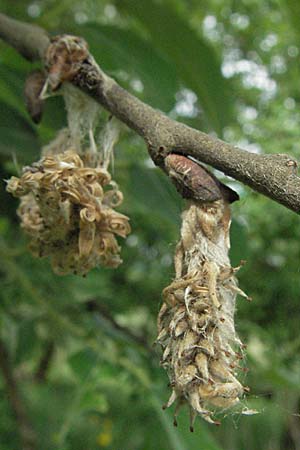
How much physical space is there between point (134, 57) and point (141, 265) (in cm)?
75

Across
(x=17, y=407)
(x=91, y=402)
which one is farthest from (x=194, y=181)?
(x=17, y=407)

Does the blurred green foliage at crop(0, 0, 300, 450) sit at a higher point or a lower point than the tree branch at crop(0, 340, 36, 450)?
higher

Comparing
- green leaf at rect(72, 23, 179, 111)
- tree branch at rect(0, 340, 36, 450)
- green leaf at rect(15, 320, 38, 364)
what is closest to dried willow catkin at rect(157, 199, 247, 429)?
green leaf at rect(72, 23, 179, 111)

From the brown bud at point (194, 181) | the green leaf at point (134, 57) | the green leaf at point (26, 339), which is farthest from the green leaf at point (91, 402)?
the brown bud at point (194, 181)

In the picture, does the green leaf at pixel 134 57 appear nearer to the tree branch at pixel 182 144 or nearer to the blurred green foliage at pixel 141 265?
the blurred green foliage at pixel 141 265

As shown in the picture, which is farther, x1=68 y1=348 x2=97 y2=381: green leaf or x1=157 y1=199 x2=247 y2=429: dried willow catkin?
x1=68 y1=348 x2=97 y2=381: green leaf

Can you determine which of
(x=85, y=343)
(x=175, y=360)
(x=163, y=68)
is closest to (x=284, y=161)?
(x=175, y=360)

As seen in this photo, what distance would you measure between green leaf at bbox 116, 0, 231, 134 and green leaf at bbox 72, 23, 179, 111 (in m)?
0.04

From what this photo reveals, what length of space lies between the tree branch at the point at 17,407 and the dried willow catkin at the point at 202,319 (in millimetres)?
1049

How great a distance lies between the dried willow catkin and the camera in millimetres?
569

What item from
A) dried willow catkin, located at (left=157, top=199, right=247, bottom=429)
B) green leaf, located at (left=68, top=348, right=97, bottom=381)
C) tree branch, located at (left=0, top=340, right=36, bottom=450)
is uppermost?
dried willow catkin, located at (left=157, top=199, right=247, bottom=429)

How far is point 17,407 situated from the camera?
1664mm

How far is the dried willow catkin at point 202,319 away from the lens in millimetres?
569

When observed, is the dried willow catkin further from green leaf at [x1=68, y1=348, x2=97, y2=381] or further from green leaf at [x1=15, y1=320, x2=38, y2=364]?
green leaf at [x1=15, y1=320, x2=38, y2=364]
